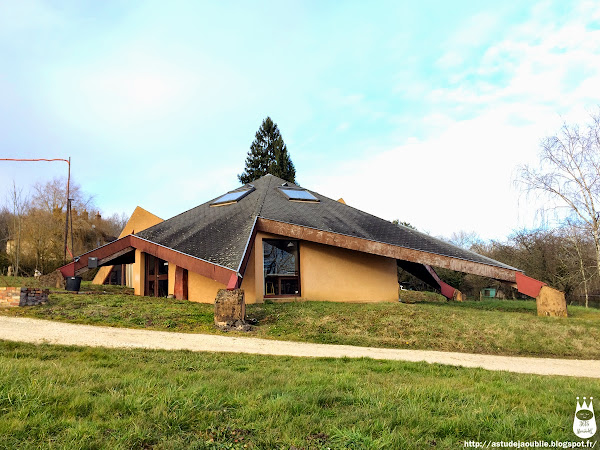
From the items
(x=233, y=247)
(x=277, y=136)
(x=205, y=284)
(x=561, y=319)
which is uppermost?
(x=277, y=136)

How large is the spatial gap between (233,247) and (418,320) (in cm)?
663

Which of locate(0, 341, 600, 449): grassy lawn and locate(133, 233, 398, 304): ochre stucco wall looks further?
locate(133, 233, 398, 304): ochre stucco wall

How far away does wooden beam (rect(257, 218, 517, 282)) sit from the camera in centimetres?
1450

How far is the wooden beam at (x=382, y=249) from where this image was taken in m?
14.5

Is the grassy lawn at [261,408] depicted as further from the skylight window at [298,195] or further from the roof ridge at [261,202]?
the skylight window at [298,195]

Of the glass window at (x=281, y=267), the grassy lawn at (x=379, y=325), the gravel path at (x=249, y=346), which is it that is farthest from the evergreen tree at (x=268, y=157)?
the gravel path at (x=249, y=346)

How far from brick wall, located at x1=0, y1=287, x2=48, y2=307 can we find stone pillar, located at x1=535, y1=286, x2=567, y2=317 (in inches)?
641

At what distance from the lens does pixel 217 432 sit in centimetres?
365

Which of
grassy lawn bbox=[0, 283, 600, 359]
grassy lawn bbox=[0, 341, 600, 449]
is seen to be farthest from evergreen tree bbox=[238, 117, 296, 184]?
grassy lawn bbox=[0, 341, 600, 449]

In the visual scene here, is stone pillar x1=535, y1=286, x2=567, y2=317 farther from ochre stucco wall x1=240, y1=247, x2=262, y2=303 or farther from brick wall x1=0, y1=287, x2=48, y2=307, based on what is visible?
brick wall x1=0, y1=287, x2=48, y2=307

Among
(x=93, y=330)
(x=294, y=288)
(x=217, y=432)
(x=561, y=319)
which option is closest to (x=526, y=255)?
(x=561, y=319)

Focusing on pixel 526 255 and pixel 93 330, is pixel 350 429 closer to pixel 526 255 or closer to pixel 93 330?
pixel 93 330

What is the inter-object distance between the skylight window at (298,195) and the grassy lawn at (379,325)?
284 inches

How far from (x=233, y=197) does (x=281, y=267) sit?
524 centimetres
